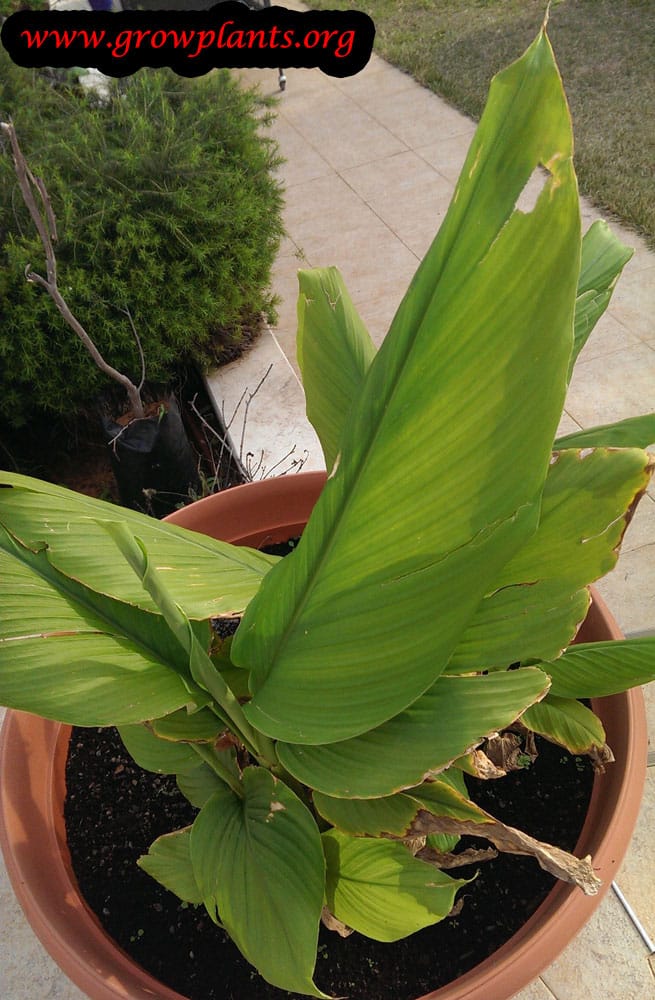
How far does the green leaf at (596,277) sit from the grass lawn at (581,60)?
5.45 ft

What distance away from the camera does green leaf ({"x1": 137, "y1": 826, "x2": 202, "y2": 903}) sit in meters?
0.71

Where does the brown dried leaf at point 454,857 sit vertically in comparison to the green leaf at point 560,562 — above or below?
below

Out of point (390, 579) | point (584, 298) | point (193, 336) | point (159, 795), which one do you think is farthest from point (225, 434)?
point (390, 579)

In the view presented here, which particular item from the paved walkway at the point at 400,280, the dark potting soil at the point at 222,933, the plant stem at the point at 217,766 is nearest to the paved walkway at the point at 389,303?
the paved walkway at the point at 400,280

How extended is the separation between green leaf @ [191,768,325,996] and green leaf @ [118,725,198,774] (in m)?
0.06

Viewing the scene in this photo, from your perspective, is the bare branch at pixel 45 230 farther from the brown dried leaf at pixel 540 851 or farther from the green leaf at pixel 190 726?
the brown dried leaf at pixel 540 851

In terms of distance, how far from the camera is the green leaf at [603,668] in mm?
643

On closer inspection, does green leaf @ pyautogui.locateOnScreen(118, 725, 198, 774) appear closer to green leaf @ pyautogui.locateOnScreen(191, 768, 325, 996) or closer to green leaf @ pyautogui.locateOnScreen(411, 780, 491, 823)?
green leaf @ pyautogui.locateOnScreen(191, 768, 325, 996)

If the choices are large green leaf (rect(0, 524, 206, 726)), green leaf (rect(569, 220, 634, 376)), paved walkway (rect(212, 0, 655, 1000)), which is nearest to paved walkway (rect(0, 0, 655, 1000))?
paved walkway (rect(212, 0, 655, 1000))

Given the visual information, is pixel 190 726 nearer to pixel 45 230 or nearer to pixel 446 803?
pixel 446 803

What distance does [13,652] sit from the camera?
57 centimetres

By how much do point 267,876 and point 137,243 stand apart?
1.24m

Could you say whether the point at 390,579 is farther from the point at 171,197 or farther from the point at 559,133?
the point at 171,197

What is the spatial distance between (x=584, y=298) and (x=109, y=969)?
698mm
